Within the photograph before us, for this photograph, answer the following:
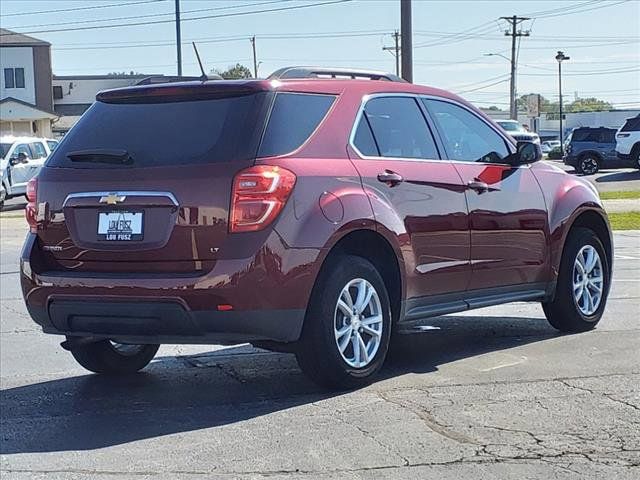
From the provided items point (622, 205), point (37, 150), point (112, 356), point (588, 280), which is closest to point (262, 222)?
point (112, 356)

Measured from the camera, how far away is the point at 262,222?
18.4ft

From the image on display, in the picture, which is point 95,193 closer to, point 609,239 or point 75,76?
point 609,239

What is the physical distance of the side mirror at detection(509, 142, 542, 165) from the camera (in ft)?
24.9

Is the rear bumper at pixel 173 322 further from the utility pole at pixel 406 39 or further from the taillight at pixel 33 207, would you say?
the utility pole at pixel 406 39

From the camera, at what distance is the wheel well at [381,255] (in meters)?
6.26

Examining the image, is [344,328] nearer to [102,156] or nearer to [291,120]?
[291,120]

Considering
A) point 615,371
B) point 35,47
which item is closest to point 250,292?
point 615,371

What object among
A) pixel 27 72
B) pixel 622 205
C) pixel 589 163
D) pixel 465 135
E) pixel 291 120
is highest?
pixel 27 72

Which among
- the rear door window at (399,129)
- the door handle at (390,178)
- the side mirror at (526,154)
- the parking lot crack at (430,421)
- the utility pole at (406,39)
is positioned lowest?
the parking lot crack at (430,421)

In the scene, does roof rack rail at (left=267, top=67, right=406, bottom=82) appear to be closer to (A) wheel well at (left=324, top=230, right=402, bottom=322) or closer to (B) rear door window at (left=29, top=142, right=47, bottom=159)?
(A) wheel well at (left=324, top=230, right=402, bottom=322)

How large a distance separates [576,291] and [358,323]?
8.04ft

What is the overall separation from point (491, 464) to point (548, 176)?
3.51 metres

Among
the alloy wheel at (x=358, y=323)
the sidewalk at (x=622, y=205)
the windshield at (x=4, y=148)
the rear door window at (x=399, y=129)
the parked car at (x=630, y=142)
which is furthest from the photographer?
the parked car at (x=630, y=142)

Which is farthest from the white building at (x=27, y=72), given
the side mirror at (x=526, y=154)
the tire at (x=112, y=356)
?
the side mirror at (x=526, y=154)
